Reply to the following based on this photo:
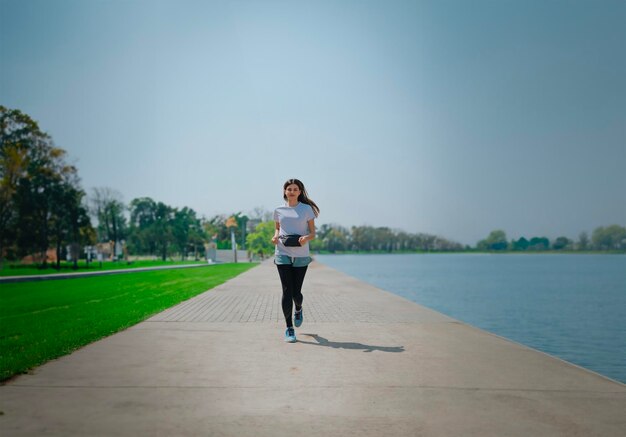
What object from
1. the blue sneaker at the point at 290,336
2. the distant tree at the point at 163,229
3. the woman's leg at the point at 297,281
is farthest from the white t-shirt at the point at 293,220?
the distant tree at the point at 163,229

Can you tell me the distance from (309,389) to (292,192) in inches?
129

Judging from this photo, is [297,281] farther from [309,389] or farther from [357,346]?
[309,389]

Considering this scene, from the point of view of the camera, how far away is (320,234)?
193000 mm

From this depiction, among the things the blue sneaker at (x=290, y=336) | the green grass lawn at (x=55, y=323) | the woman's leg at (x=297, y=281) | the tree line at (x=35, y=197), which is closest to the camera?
the green grass lawn at (x=55, y=323)

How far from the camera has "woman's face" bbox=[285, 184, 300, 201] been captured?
290 inches

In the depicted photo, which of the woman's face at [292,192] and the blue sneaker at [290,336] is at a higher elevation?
the woman's face at [292,192]

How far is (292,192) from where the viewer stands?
737 cm

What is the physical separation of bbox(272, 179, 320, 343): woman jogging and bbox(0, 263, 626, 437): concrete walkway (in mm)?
759

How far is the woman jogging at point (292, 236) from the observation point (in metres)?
7.26

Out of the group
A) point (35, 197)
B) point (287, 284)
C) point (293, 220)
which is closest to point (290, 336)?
point (287, 284)

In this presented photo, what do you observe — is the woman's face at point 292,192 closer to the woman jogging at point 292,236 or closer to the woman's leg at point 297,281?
the woman jogging at point 292,236

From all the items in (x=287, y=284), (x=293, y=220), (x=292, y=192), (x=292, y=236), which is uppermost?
(x=292, y=192)

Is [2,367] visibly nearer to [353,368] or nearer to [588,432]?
[353,368]

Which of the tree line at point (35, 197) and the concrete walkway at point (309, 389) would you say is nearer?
the concrete walkway at point (309, 389)
